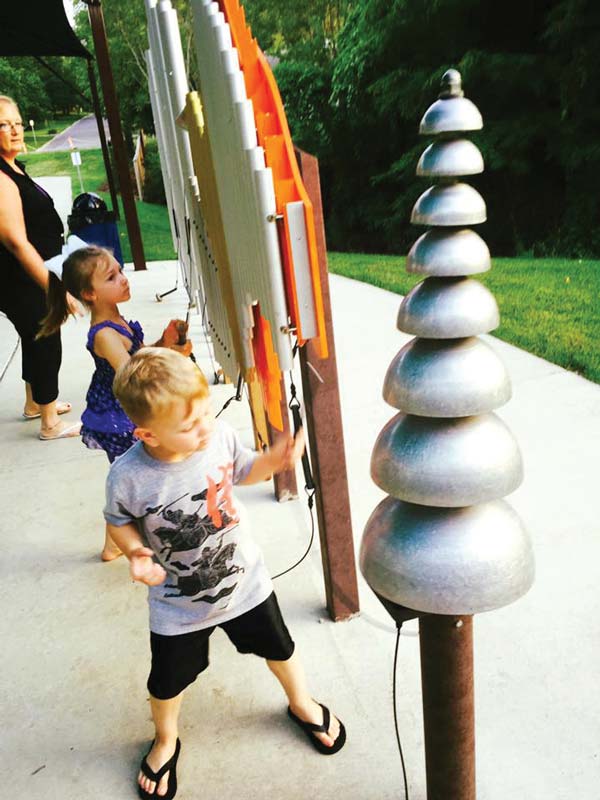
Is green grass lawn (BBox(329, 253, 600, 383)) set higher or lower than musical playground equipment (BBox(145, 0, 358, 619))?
lower

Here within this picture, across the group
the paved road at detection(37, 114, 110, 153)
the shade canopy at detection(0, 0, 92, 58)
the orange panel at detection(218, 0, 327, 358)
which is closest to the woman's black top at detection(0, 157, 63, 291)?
the orange panel at detection(218, 0, 327, 358)

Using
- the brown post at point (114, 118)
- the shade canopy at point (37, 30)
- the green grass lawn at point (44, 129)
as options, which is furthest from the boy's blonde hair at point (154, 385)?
the green grass lawn at point (44, 129)

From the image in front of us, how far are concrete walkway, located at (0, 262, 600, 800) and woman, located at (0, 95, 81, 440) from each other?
2.80ft

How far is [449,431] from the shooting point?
113cm

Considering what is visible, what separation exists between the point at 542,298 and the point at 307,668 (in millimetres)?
5042

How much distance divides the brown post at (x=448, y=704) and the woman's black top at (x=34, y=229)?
10.5ft

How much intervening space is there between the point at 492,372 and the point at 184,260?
152 inches

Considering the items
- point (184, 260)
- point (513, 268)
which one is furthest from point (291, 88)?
point (184, 260)

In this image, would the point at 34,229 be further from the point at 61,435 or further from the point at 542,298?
the point at 542,298

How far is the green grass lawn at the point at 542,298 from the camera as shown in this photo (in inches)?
190

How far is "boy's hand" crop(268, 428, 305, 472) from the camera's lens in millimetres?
1805

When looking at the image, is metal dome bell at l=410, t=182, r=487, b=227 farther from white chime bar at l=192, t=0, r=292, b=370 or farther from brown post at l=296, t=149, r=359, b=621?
brown post at l=296, t=149, r=359, b=621

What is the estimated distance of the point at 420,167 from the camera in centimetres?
111

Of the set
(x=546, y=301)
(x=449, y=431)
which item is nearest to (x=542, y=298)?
(x=546, y=301)
